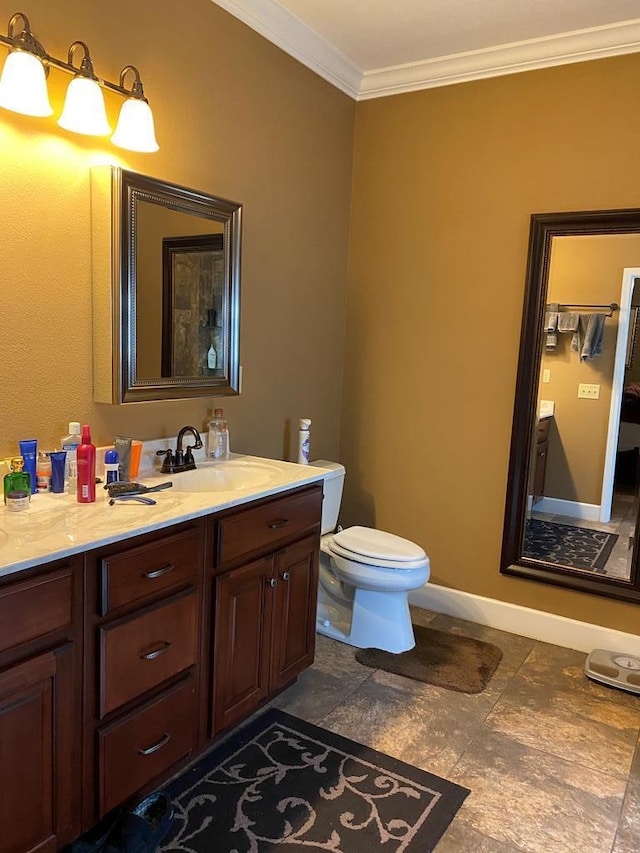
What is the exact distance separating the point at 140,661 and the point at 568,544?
6.84 feet

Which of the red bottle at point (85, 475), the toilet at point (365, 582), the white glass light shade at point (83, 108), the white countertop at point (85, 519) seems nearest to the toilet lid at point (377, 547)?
the toilet at point (365, 582)

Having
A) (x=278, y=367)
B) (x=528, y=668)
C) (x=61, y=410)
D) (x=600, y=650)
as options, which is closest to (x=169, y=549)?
(x=61, y=410)

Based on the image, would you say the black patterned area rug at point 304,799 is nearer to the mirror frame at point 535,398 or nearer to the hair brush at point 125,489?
the hair brush at point 125,489

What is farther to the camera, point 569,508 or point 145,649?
point 569,508

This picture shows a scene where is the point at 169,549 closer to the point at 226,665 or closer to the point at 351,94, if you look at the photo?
the point at 226,665

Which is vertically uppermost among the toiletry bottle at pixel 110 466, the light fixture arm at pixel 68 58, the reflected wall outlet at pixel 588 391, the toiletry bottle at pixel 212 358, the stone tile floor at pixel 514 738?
the light fixture arm at pixel 68 58

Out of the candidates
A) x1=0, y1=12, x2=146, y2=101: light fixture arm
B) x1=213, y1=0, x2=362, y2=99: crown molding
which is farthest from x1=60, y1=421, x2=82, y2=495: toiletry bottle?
x1=213, y1=0, x2=362, y2=99: crown molding

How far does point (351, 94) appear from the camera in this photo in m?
3.29

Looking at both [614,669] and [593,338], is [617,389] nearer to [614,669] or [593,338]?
[593,338]

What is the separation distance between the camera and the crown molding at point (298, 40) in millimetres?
2557

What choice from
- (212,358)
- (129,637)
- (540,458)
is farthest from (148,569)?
(540,458)

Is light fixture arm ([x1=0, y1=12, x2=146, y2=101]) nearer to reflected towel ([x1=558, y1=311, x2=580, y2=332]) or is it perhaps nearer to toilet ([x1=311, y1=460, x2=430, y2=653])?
toilet ([x1=311, y1=460, x2=430, y2=653])

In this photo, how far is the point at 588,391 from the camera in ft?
9.55

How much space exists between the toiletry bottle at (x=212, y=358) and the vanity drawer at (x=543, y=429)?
1524 millimetres
